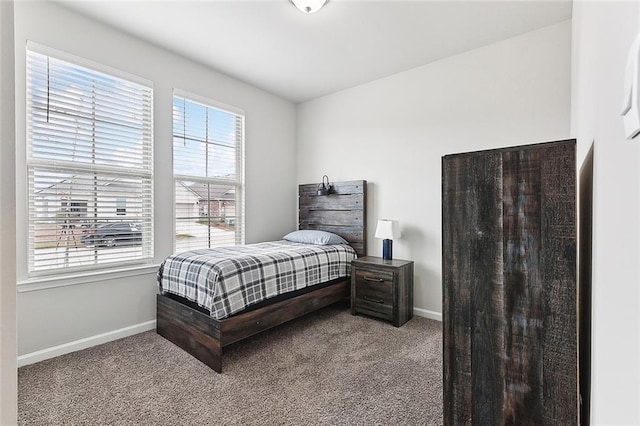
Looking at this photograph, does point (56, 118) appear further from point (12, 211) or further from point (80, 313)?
point (12, 211)

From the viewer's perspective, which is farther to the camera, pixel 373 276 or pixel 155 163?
pixel 373 276

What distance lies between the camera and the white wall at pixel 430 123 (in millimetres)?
2768

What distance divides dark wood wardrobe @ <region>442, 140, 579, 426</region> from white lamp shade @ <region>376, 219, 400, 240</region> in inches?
81.8

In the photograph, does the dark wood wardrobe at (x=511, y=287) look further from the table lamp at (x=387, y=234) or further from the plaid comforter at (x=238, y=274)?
the table lamp at (x=387, y=234)

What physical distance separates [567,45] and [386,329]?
9.87ft

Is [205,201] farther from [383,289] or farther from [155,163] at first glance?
[383,289]

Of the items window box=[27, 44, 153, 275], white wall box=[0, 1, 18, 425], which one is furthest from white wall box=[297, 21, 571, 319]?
white wall box=[0, 1, 18, 425]

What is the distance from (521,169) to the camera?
112 cm

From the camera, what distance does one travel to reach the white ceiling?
246 centimetres

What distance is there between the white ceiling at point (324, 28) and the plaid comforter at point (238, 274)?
80.3 inches

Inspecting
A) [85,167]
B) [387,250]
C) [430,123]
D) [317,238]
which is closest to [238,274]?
[317,238]

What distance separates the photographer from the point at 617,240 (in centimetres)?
60

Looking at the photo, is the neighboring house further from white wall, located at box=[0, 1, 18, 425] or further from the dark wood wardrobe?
the dark wood wardrobe

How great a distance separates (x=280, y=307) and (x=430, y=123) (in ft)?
8.20
